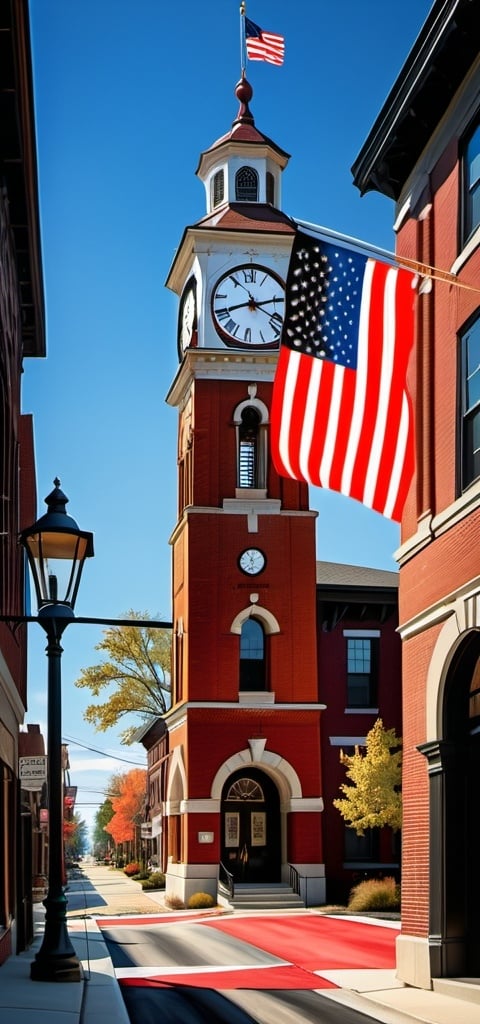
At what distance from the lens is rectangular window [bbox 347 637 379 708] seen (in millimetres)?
42562

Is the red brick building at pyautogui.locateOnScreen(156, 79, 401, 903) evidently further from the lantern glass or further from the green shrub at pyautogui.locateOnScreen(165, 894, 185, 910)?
the lantern glass

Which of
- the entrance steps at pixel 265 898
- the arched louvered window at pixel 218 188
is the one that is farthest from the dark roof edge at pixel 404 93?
the arched louvered window at pixel 218 188

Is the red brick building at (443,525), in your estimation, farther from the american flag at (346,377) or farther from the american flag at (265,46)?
the american flag at (265,46)

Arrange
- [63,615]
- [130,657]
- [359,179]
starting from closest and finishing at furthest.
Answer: [63,615] < [359,179] < [130,657]

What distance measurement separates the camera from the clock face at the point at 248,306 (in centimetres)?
4362

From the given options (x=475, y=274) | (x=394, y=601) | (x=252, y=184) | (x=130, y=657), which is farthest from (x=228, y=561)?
(x=475, y=274)

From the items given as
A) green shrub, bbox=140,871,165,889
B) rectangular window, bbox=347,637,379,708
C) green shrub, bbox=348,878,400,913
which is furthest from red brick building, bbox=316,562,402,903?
green shrub, bbox=140,871,165,889

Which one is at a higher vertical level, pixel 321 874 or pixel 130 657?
pixel 130 657

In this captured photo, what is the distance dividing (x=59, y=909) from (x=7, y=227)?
967 centimetres

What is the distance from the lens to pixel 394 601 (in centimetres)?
4272

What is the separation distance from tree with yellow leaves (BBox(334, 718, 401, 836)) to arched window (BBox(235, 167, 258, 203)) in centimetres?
1974

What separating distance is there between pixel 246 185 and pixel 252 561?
44.8 feet

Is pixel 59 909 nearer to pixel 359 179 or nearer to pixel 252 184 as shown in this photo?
pixel 359 179

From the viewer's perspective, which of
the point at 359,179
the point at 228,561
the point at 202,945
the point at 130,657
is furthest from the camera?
the point at 130,657
